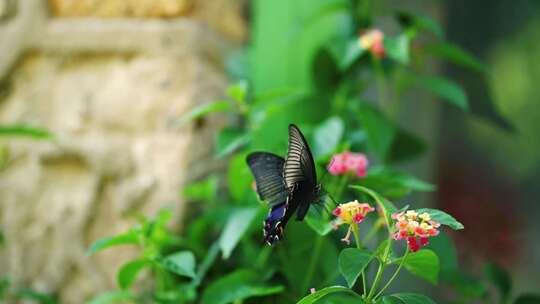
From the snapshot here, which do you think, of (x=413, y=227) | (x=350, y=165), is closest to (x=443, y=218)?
(x=413, y=227)

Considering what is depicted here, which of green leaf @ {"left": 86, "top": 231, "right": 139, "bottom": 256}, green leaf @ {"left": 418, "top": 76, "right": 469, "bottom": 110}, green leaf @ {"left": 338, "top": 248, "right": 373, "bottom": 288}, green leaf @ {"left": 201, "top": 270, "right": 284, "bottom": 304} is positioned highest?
green leaf @ {"left": 418, "top": 76, "right": 469, "bottom": 110}

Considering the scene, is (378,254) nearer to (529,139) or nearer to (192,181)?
(192,181)

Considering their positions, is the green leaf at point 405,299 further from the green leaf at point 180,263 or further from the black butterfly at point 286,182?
the green leaf at point 180,263

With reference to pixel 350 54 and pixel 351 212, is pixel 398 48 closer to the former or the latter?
pixel 350 54

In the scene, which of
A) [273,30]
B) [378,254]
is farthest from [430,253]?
[273,30]

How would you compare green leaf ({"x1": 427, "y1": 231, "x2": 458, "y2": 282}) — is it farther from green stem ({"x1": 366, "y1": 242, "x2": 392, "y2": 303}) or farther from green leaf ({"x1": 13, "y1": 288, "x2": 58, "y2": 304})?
green leaf ({"x1": 13, "y1": 288, "x2": 58, "y2": 304})

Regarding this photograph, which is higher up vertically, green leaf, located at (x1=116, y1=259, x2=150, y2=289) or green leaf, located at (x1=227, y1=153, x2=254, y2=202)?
green leaf, located at (x1=227, y1=153, x2=254, y2=202)

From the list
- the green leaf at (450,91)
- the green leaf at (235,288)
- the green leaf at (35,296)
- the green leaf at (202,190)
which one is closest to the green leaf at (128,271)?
the green leaf at (235,288)

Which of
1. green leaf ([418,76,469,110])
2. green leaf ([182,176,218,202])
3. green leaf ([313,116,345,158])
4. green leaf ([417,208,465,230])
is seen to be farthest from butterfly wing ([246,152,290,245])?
green leaf ([418,76,469,110])
